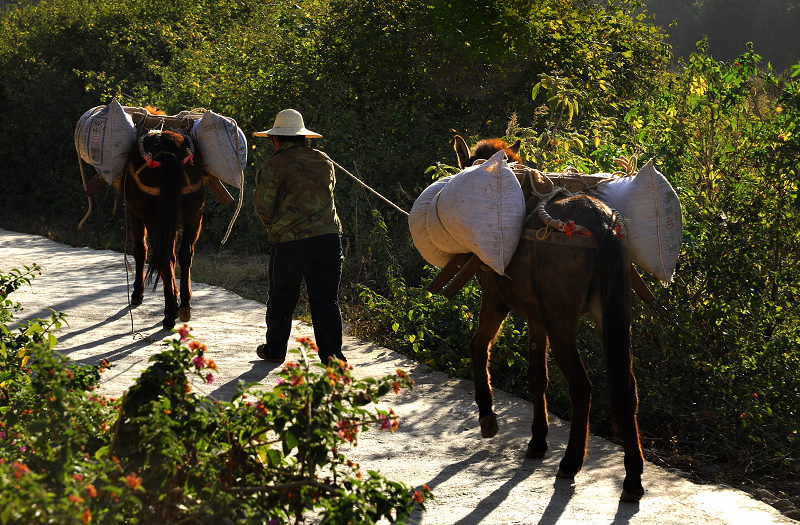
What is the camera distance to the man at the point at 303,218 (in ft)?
21.7

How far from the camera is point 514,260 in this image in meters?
4.91

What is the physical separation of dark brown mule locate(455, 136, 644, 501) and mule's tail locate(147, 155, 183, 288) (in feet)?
11.0

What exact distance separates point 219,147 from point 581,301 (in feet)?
14.7

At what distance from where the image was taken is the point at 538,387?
5.35m

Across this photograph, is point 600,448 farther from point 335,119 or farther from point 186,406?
point 335,119

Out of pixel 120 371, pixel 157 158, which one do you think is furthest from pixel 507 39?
pixel 120 371

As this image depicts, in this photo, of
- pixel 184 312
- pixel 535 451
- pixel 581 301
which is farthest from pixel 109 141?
pixel 581 301

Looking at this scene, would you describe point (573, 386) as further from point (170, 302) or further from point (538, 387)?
point (170, 302)

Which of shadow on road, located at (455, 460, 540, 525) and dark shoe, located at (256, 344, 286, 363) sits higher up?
dark shoe, located at (256, 344, 286, 363)

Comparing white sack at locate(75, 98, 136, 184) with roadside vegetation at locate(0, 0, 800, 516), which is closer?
roadside vegetation at locate(0, 0, 800, 516)

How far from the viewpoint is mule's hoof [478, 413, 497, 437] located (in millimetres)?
5504

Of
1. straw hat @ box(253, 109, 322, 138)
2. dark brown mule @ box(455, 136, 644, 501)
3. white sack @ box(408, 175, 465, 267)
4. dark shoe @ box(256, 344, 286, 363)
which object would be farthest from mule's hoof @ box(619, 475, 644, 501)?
straw hat @ box(253, 109, 322, 138)

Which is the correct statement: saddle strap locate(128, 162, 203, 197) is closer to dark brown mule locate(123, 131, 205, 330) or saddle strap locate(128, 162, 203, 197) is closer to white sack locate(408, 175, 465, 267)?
dark brown mule locate(123, 131, 205, 330)

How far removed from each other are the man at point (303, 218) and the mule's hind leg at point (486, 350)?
55.9 inches
